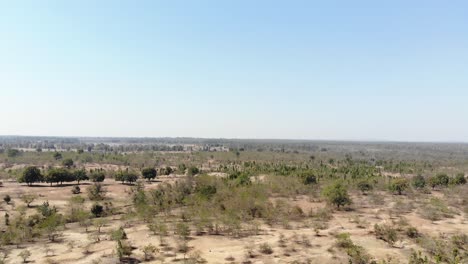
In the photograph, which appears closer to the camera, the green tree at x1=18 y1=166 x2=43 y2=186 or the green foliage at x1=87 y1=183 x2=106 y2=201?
the green foliage at x1=87 y1=183 x2=106 y2=201

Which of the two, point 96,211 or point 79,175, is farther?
point 79,175

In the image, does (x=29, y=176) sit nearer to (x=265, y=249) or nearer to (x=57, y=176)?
(x=57, y=176)

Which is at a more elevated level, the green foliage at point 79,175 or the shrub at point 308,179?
the shrub at point 308,179

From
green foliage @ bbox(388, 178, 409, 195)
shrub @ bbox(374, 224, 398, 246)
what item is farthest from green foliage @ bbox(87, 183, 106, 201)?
green foliage @ bbox(388, 178, 409, 195)

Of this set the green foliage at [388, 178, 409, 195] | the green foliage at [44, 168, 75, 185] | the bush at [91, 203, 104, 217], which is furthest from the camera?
the green foliage at [44, 168, 75, 185]

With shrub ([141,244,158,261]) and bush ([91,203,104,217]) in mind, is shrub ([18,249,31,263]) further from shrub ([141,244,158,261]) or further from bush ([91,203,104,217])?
bush ([91,203,104,217])

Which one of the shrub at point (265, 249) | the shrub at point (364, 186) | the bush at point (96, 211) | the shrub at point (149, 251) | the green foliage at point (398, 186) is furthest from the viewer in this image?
the shrub at point (364, 186)

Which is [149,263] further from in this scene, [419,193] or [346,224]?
[419,193]

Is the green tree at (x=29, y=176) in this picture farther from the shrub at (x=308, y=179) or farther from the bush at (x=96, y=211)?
the shrub at (x=308, y=179)

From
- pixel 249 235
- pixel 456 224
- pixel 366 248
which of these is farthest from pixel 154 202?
pixel 456 224

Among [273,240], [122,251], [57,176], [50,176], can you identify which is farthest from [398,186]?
[50,176]

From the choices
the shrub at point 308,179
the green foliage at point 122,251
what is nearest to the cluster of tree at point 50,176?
the shrub at point 308,179
